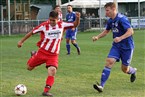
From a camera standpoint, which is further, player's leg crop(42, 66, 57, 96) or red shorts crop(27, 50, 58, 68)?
red shorts crop(27, 50, 58, 68)

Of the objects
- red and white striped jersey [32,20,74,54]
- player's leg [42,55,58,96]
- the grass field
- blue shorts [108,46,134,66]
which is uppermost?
red and white striped jersey [32,20,74,54]

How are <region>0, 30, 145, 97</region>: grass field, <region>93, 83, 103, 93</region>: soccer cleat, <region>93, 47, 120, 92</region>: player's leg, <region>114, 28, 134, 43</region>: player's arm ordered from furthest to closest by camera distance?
1. <region>93, 47, 120, 92</region>: player's leg
2. <region>0, 30, 145, 97</region>: grass field
3. <region>93, 83, 103, 93</region>: soccer cleat
4. <region>114, 28, 134, 43</region>: player's arm

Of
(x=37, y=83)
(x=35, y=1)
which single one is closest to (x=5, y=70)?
(x=37, y=83)

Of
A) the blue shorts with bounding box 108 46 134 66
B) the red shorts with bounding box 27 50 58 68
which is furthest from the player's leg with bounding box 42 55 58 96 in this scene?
the blue shorts with bounding box 108 46 134 66

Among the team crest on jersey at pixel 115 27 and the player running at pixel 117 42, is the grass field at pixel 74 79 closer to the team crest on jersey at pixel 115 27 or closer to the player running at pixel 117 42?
the player running at pixel 117 42

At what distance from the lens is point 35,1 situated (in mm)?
62594

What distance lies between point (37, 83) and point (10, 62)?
512 cm

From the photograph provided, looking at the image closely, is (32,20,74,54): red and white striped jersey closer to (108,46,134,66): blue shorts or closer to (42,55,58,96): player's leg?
(42,55,58,96): player's leg

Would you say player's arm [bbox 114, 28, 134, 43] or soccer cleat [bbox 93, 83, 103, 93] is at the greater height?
player's arm [bbox 114, 28, 134, 43]

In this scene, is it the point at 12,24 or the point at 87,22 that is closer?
the point at 12,24

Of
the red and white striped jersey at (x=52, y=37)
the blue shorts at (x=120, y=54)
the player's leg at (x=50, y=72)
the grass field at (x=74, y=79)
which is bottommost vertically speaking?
the grass field at (x=74, y=79)

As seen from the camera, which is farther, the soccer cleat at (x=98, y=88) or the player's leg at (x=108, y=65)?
the player's leg at (x=108, y=65)

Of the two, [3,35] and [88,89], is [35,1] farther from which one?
[88,89]

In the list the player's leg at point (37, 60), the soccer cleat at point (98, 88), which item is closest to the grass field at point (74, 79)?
the soccer cleat at point (98, 88)
